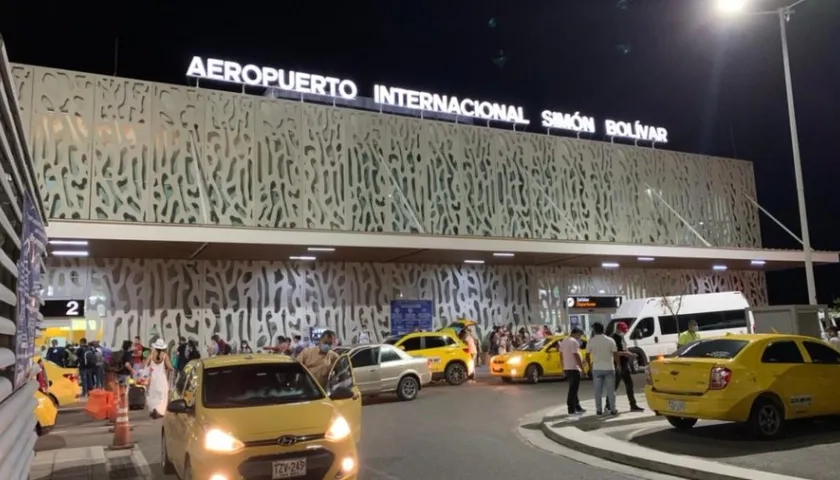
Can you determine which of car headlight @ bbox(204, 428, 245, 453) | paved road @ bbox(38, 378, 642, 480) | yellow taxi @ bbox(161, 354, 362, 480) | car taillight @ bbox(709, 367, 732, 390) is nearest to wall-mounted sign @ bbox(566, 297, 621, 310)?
paved road @ bbox(38, 378, 642, 480)

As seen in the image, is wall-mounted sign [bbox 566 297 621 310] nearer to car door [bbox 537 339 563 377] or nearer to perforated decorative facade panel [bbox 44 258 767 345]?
perforated decorative facade panel [bbox 44 258 767 345]

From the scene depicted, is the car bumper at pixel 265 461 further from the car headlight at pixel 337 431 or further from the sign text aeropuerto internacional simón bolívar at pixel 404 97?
the sign text aeropuerto internacional simón bolívar at pixel 404 97

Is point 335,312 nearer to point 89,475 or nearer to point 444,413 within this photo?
point 444,413

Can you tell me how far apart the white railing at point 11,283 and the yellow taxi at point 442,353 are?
16.0 m

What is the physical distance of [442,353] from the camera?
72.1 feet

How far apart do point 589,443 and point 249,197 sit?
20.4 metres

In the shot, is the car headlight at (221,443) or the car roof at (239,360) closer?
the car headlight at (221,443)

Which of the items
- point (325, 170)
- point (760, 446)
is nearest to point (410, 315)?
point (325, 170)

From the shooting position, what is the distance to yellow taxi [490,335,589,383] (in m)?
22.0

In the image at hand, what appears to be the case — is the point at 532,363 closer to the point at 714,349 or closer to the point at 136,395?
the point at 714,349

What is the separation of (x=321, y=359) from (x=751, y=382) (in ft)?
22.8

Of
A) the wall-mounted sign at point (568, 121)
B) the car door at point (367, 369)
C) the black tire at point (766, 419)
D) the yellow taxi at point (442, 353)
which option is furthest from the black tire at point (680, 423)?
the wall-mounted sign at point (568, 121)

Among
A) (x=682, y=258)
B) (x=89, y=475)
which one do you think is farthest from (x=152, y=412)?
(x=682, y=258)

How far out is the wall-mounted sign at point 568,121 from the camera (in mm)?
36344
